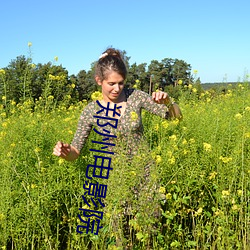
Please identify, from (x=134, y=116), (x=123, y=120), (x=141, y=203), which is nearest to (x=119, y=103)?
(x=123, y=120)

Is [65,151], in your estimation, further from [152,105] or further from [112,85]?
[152,105]

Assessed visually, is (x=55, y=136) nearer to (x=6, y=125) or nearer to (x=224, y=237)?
(x=6, y=125)

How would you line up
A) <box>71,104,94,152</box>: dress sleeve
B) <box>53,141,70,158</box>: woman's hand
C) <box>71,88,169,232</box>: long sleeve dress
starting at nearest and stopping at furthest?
1. <box>71,88,169,232</box>: long sleeve dress
2. <box>53,141,70,158</box>: woman's hand
3. <box>71,104,94,152</box>: dress sleeve

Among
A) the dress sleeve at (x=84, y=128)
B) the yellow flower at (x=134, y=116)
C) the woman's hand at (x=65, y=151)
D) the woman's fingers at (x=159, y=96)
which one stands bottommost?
the woman's hand at (x=65, y=151)

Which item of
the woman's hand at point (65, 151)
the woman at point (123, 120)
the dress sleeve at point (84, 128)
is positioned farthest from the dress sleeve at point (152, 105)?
the woman's hand at point (65, 151)

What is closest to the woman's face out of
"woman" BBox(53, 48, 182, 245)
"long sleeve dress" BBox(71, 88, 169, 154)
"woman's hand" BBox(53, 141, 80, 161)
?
"woman" BBox(53, 48, 182, 245)

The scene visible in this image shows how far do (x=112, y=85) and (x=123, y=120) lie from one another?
244mm

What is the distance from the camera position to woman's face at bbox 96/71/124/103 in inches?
89.4

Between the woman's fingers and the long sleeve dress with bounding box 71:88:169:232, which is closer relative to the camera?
the long sleeve dress with bounding box 71:88:169:232

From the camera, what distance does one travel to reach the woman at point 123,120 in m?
2.03

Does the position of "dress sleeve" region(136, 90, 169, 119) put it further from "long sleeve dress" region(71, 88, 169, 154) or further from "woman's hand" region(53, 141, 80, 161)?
"woman's hand" region(53, 141, 80, 161)

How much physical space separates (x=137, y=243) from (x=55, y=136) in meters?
1.31

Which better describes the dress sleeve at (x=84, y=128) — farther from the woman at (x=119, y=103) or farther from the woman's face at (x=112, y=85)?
the woman's face at (x=112, y=85)

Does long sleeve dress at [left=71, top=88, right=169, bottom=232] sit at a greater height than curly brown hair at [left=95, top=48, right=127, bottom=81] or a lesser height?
lesser
